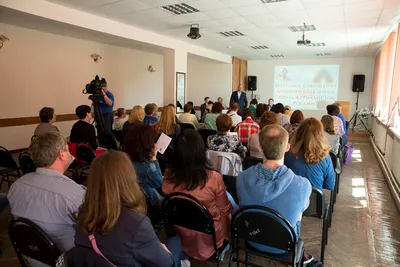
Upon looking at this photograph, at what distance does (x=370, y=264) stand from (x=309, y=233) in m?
0.62

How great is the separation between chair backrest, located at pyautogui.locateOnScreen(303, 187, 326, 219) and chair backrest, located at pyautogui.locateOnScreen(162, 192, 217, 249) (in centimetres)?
88

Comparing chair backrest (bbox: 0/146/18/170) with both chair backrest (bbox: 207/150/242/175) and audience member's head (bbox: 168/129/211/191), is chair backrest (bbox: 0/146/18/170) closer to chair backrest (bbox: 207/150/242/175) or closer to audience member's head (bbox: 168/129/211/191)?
chair backrest (bbox: 207/150/242/175)

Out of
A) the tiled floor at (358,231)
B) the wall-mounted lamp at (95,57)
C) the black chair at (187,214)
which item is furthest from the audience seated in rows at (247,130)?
the wall-mounted lamp at (95,57)

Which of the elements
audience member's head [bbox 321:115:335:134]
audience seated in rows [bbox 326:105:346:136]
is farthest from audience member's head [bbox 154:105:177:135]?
audience seated in rows [bbox 326:105:346:136]

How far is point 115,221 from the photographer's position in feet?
3.73

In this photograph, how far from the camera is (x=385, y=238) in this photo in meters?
2.85

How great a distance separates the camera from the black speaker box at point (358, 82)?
10.7m

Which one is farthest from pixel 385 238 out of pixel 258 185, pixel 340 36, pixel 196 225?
pixel 340 36

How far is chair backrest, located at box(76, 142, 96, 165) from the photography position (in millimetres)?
3622

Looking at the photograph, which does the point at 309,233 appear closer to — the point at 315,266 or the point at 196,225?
the point at 315,266

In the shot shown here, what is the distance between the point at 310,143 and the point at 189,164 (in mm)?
1215

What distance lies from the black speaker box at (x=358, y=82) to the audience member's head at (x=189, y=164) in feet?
35.9

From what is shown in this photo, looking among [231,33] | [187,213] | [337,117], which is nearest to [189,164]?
[187,213]

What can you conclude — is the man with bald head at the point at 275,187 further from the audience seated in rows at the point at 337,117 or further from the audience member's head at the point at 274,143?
the audience seated in rows at the point at 337,117
